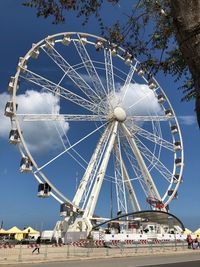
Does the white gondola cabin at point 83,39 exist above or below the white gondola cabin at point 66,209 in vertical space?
above

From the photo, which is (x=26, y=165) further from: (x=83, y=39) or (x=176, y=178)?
(x=176, y=178)

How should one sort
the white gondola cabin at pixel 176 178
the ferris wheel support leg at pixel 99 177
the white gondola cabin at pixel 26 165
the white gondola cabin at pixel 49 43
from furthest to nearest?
the white gondola cabin at pixel 176 178 → the ferris wheel support leg at pixel 99 177 → the white gondola cabin at pixel 49 43 → the white gondola cabin at pixel 26 165

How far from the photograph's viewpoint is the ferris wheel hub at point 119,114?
41.4 meters

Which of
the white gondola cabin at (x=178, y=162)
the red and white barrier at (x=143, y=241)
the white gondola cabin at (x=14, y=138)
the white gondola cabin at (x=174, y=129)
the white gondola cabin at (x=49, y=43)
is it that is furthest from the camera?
the white gondola cabin at (x=174, y=129)

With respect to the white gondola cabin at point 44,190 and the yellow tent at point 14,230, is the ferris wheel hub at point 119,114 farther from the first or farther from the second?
the yellow tent at point 14,230

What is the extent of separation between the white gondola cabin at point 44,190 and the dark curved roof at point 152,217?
27.9ft

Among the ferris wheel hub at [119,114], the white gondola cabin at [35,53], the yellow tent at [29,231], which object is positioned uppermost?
the white gondola cabin at [35,53]

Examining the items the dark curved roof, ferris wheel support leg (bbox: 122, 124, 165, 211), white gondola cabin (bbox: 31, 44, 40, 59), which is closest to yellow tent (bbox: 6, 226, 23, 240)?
the dark curved roof

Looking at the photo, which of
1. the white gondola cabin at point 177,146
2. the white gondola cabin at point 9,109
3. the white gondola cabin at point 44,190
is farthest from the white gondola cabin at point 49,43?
the white gondola cabin at point 177,146

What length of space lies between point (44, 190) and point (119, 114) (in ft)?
38.6

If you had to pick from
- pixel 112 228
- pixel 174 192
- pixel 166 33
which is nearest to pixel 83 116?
pixel 112 228

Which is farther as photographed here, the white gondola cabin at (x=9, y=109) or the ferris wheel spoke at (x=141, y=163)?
the ferris wheel spoke at (x=141, y=163)

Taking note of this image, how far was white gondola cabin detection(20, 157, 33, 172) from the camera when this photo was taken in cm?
3428

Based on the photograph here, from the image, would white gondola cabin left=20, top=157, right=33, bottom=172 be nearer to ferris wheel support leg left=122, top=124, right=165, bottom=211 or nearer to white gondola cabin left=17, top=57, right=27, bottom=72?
white gondola cabin left=17, top=57, right=27, bottom=72
